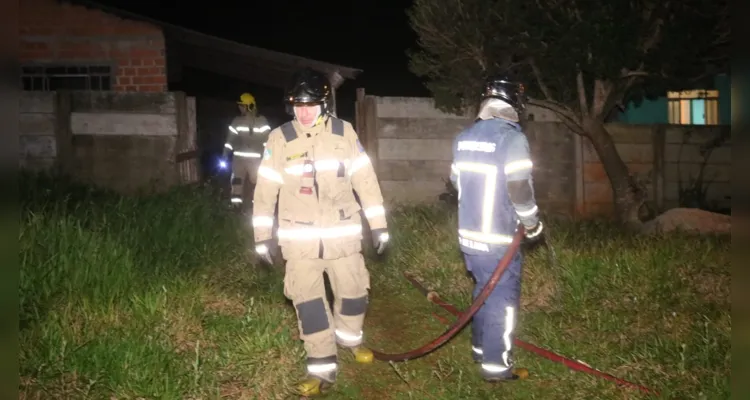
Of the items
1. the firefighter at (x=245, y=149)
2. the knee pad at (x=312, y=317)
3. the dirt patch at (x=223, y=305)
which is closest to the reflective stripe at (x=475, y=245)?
the knee pad at (x=312, y=317)

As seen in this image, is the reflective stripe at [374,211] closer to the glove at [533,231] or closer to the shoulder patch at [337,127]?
the shoulder patch at [337,127]

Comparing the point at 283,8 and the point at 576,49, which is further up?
the point at 283,8

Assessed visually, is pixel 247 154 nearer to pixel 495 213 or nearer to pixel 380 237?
pixel 380 237

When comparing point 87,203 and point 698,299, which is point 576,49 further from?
point 87,203

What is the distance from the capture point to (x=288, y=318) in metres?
5.42

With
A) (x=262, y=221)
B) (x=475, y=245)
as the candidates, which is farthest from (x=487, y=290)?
(x=262, y=221)

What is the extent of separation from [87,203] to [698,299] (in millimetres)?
6353

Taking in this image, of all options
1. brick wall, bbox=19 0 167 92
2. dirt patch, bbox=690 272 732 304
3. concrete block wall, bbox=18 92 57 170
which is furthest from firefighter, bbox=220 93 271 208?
dirt patch, bbox=690 272 732 304

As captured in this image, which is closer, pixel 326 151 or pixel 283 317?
pixel 326 151

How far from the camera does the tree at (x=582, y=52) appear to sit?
7805mm

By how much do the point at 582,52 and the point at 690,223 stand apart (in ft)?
7.85

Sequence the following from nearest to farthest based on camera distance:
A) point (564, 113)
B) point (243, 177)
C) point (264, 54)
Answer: point (243, 177)
point (564, 113)
point (264, 54)

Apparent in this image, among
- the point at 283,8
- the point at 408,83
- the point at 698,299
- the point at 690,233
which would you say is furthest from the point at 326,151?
the point at 283,8

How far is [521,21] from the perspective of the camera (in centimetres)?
810
